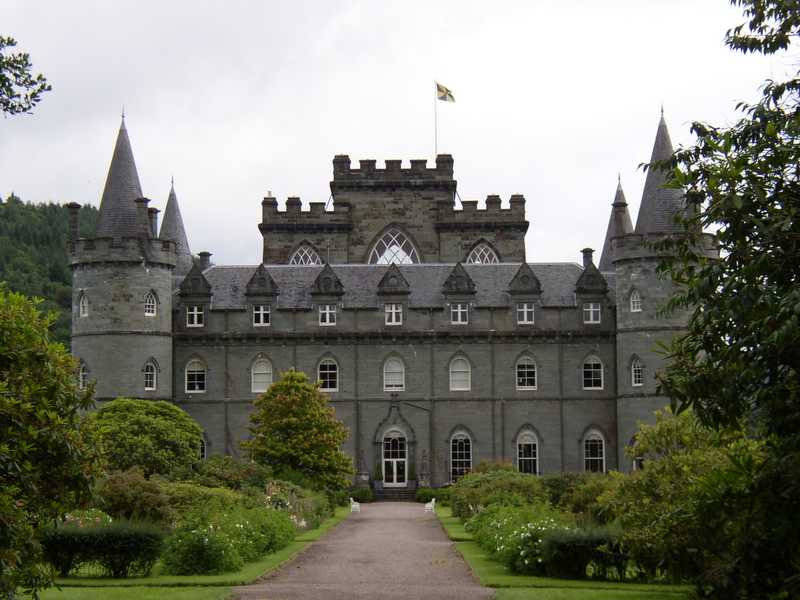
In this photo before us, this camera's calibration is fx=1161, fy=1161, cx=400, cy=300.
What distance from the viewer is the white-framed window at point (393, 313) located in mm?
58281

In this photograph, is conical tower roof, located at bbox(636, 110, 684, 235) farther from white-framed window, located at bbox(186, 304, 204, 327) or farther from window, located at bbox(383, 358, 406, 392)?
white-framed window, located at bbox(186, 304, 204, 327)

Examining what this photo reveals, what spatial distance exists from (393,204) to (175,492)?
37.1m

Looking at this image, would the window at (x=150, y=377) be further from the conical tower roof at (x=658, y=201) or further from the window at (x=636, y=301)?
the conical tower roof at (x=658, y=201)

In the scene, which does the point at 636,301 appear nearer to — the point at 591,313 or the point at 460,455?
the point at 591,313

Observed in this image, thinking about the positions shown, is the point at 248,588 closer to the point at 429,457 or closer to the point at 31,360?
the point at 31,360

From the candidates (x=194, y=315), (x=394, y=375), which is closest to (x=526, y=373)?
(x=394, y=375)

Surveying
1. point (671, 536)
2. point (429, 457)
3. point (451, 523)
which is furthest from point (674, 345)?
point (429, 457)

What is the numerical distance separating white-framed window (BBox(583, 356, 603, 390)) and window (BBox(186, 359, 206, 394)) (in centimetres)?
1898

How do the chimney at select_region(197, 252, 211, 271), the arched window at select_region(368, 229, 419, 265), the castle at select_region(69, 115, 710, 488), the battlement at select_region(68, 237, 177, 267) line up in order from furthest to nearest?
1. the arched window at select_region(368, 229, 419, 265)
2. the chimney at select_region(197, 252, 211, 271)
3. the castle at select_region(69, 115, 710, 488)
4. the battlement at select_region(68, 237, 177, 267)

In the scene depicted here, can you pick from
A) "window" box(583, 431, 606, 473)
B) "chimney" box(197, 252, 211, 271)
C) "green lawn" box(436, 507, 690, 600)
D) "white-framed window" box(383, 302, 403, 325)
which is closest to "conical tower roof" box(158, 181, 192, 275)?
"chimney" box(197, 252, 211, 271)

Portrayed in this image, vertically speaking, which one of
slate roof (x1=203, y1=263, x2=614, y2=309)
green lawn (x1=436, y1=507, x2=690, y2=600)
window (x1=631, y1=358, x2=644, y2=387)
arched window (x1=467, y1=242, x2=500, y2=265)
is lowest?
green lawn (x1=436, y1=507, x2=690, y2=600)

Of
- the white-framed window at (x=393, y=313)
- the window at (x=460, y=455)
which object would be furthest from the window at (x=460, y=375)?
the white-framed window at (x=393, y=313)

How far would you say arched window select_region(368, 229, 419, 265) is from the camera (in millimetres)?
66875

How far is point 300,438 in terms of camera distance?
151 ft
